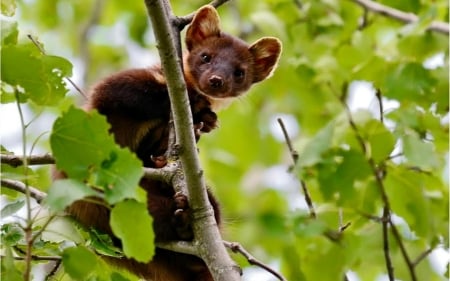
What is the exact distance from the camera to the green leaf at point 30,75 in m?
3.99

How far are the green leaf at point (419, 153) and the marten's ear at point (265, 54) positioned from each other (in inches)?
58.6

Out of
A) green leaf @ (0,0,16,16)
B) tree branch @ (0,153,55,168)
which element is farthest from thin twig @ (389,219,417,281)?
green leaf @ (0,0,16,16)

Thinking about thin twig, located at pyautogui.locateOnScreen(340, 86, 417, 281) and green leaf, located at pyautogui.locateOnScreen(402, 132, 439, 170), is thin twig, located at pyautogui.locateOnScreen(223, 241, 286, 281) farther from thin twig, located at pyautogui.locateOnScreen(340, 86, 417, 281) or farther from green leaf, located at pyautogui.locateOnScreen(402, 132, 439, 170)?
green leaf, located at pyautogui.locateOnScreen(402, 132, 439, 170)

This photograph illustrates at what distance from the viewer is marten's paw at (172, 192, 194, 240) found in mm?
4941

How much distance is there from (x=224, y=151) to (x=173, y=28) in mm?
9392

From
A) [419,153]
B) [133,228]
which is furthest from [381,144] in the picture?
[133,228]

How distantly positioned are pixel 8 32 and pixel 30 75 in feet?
0.83

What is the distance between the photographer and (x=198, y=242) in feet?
14.6

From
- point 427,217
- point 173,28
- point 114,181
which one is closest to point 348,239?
point 427,217

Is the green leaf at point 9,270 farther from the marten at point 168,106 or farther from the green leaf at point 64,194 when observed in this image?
the marten at point 168,106

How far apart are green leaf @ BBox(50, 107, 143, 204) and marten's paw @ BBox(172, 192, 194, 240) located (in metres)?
1.13

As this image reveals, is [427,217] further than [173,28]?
Yes

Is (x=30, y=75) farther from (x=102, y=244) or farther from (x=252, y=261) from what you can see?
(x=252, y=261)

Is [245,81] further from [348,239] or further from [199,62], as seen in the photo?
[348,239]
